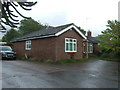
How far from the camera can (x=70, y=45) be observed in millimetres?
18812

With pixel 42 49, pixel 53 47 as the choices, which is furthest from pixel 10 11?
pixel 42 49

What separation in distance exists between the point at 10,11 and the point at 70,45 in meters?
16.1

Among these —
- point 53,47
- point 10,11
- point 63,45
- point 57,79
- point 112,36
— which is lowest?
point 57,79

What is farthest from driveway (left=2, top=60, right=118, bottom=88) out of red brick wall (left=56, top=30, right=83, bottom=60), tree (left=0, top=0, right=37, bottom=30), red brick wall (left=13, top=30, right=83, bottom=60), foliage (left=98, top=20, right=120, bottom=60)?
red brick wall (left=56, top=30, right=83, bottom=60)

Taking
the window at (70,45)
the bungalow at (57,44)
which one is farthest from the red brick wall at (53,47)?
the window at (70,45)

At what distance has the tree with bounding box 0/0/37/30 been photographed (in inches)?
103

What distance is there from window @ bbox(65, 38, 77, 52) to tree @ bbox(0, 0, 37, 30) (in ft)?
51.0

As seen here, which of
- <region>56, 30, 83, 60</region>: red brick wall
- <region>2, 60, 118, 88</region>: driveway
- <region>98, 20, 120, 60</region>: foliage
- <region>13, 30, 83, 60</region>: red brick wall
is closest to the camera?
<region>2, 60, 118, 88</region>: driveway

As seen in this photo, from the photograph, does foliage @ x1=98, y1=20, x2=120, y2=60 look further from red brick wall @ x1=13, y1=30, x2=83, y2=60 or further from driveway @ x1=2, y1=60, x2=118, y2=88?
driveway @ x1=2, y1=60, x2=118, y2=88

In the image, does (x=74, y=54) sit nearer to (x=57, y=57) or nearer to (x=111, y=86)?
(x=57, y=57)

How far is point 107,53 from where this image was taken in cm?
2538

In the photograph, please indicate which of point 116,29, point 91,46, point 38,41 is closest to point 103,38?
point 116,29

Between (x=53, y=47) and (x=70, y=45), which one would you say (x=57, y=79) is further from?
(x=70, y=45)

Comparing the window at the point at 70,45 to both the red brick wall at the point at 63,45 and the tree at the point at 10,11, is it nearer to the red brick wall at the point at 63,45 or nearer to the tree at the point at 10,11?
the red brick wall at the point at 63,45
